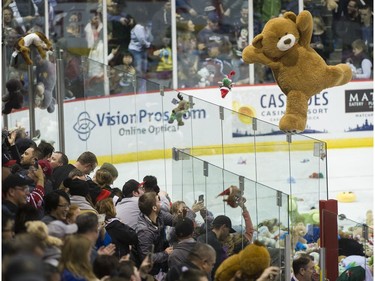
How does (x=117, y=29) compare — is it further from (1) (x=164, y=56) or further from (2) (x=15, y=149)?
(2) (x=15, y=149)

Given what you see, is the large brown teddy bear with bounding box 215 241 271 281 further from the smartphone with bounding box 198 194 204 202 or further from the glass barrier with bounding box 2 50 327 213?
the glass barrier with bounding box 2 50 327 213

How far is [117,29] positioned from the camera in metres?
18.5

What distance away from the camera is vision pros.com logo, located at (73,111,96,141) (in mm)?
13336

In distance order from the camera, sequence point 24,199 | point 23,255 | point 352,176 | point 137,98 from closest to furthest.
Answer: point 23,255, point 24,199, point 137,98, point 352,176

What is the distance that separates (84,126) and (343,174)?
5.36 metres

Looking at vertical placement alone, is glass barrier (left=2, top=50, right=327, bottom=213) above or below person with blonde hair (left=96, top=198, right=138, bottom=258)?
above

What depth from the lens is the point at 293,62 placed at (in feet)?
31.0

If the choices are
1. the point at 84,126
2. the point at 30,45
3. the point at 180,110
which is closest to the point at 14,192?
the point at 180,110

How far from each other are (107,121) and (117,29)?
526cm

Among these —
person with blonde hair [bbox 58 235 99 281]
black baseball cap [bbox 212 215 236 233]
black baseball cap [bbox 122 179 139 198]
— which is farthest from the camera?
black baseball cap [bbox 122 179 139 198]

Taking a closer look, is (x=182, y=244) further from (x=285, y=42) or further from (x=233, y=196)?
(x=285, y=42)

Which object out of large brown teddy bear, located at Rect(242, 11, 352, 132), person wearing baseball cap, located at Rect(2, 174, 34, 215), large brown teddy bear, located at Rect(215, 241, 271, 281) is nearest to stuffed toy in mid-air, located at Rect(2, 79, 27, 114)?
large brown teddy bear, located at Rect(242, 11, 352, 132)

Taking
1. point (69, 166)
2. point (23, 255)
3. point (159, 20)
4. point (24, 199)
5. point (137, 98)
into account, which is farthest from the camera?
point (159, 20)

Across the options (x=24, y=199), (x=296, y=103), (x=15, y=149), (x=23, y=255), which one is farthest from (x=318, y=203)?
(x=23, y=255)
